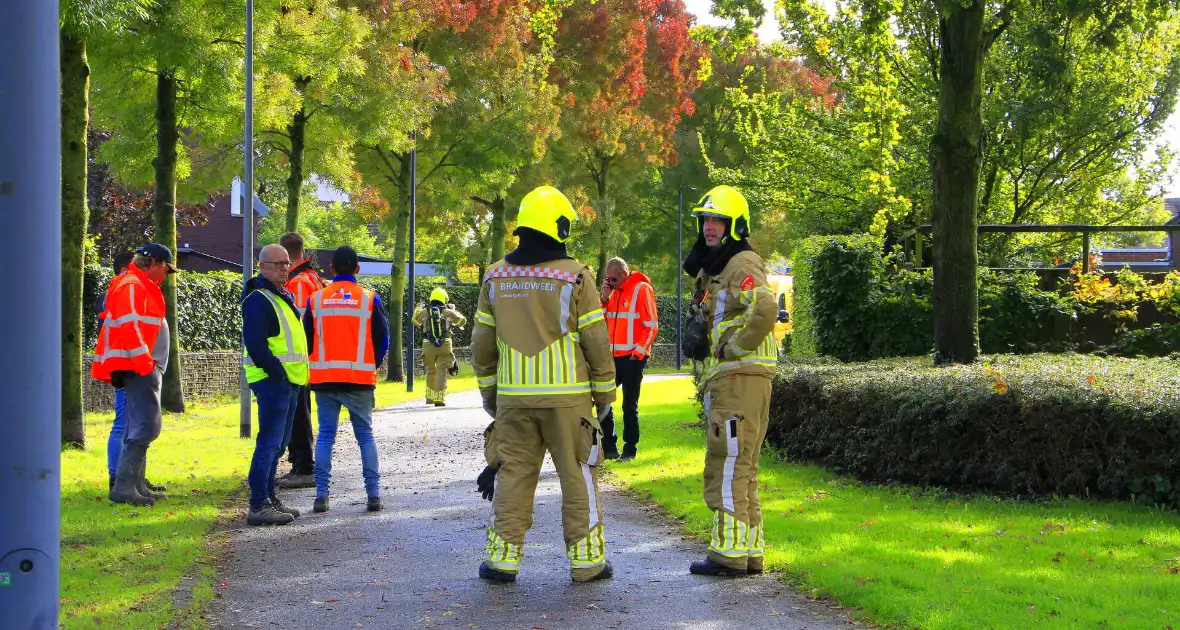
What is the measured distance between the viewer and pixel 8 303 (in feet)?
10.2

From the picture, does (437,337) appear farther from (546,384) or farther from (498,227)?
(498,227)

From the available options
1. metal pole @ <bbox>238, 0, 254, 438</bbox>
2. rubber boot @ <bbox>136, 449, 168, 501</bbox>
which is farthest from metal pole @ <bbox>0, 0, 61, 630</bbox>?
metal pole @ <bbox>238, 0, 254, 438</bbox>

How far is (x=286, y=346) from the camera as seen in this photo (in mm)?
8953

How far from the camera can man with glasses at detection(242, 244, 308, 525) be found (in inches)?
347

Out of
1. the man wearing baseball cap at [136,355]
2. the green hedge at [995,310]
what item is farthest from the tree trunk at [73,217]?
the green hedge at [995,310]

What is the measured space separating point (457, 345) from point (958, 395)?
34529mm

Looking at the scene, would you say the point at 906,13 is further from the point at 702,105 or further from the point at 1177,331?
the point at 702,105

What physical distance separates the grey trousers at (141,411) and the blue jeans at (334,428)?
49.1 inches

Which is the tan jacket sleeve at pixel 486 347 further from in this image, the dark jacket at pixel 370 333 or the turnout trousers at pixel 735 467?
the dark jacket at pixel 370 333

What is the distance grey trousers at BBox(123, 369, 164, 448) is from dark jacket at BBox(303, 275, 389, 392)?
1.19 m

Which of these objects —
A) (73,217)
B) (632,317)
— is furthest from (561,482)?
(73,217)

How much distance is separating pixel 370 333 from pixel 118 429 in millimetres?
2314

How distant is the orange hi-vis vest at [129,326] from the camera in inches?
368

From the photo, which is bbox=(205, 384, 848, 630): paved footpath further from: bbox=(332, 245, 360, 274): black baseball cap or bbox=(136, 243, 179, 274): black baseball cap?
bbox=(136, 243, 179, 274): black baseball cap
